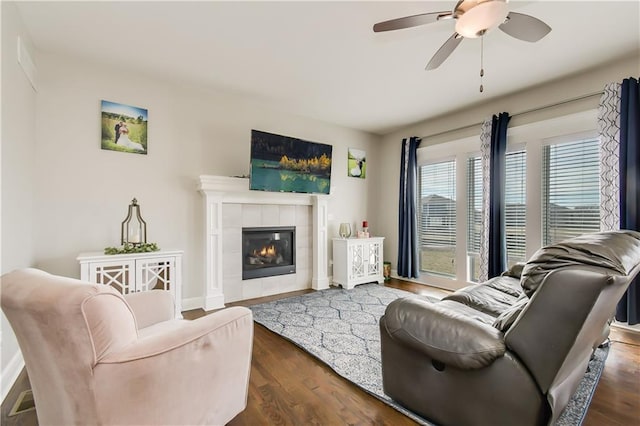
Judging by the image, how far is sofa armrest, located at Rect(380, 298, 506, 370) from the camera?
1.26 meters

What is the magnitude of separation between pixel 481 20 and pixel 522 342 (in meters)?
1.80

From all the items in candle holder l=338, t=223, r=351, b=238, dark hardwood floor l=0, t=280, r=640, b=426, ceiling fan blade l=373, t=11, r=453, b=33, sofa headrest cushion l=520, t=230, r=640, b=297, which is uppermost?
ceiling fan blade l=373, t=11, r=453, b=33

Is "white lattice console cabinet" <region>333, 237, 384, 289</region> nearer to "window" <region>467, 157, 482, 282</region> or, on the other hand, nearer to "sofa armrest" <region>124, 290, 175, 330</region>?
"window" <region>467, 157, 482, 282</region>

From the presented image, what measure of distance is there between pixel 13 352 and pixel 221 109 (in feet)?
9.84

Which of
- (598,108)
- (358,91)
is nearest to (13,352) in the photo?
(358,91)

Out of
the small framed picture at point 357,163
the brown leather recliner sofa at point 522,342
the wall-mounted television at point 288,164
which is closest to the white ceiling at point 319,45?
the wall-mounted television at point 288,164

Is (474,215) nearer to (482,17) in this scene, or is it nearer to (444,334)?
(482,17)

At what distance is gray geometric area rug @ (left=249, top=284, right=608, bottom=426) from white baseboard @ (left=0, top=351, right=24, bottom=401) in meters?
1.78

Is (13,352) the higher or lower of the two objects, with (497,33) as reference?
lower

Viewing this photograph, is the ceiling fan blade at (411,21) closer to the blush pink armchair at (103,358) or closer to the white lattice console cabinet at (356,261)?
the blush pink armchair at (103,358)

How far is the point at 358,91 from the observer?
3.57 metres

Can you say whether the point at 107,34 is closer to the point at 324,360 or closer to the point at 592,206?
the point at 324,360

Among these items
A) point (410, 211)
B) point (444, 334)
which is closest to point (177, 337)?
point (444, 334)

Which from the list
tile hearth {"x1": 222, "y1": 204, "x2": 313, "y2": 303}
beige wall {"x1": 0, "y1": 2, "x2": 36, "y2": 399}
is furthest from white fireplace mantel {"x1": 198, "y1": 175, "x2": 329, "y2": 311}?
beige wall {"x1": 0, "y1": 2, "x2": 36, "y2": 399}
